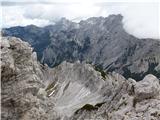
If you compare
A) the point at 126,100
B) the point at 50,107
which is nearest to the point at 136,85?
the point at 126,100

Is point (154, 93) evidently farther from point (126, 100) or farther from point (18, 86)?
point (18, 86)

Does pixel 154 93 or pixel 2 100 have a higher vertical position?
pixel 2 100

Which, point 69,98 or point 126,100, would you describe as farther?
point 69,98

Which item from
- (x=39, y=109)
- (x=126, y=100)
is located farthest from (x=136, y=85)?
(x=39, y=109)

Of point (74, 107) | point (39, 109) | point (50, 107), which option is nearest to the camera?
point (39, 109)

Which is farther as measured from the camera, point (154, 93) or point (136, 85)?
point (136, 85)

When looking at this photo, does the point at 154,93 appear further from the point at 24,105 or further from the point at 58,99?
the point at 58,99

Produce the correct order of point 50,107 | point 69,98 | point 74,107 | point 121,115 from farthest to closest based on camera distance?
1. point 69,98
2. point 74,107
3. point 121,115
4. point 50,107

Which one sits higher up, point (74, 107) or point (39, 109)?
point (39, 109)

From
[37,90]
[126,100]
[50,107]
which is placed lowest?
[126,100]
